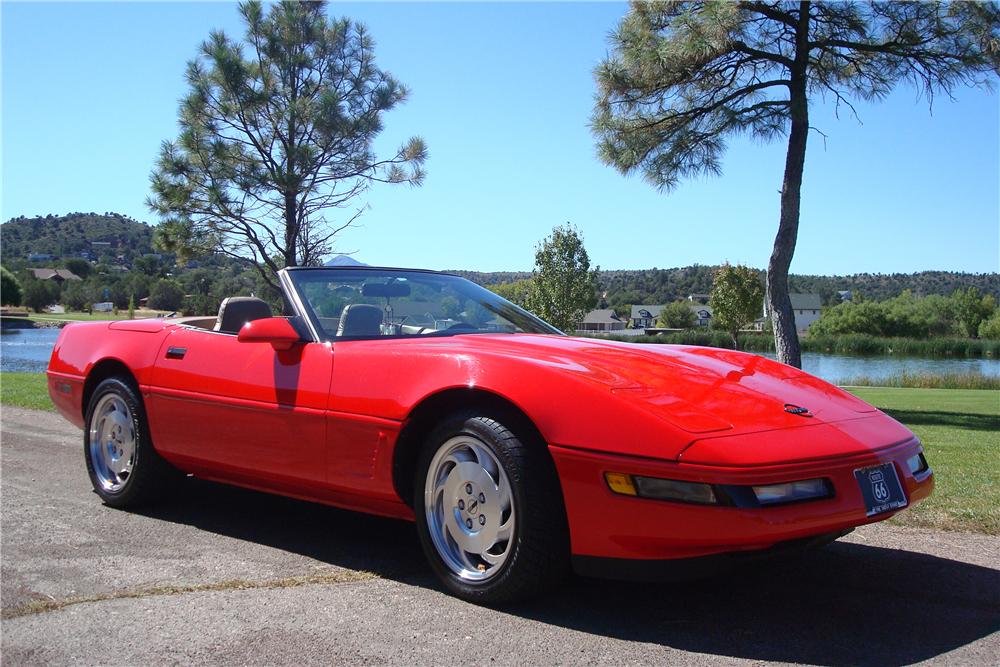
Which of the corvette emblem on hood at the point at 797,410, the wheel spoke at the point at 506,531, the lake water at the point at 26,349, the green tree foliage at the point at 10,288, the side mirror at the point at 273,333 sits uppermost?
the side mirror at the point at 273,333

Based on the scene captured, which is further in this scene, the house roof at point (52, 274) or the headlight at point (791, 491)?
the house roof at point (52, 274)

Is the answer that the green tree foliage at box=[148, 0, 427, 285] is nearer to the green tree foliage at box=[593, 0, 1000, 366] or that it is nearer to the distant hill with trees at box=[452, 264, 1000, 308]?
the green tree foliage at box=[593, 0, 1000, 366]

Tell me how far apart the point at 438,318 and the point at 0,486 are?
308 centimetres

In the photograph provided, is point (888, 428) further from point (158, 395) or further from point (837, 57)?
point (837, 57)

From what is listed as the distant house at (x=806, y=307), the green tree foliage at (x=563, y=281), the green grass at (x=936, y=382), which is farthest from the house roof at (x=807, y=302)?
the green grass at (x=936, y=382)

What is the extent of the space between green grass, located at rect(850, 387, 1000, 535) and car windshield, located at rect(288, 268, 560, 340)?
7.45 ft

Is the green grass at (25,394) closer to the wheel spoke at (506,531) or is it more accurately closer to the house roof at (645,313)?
the wheel spoke at (506,531)

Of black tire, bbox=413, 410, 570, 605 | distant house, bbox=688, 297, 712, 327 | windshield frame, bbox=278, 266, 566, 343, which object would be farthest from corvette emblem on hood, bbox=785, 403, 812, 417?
distant house, bbox=688, 297, 712, 327

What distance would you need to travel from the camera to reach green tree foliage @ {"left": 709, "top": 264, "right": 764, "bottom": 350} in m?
59.2

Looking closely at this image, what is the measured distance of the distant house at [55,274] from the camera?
44.9 m

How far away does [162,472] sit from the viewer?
4688 millimetres

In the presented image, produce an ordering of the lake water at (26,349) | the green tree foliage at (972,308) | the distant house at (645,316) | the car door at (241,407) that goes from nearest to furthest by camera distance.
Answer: the car door at (241,407)
the lake water at (26,349)
the green tree foliage at (972,308)
the distant house at (645,316)

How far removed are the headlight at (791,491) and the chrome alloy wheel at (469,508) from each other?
87 cm

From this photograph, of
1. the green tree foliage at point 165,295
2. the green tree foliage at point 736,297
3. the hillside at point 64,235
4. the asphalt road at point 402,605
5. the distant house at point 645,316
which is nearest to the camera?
the asphalt road at point 402,605
